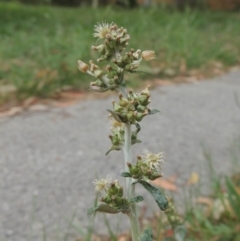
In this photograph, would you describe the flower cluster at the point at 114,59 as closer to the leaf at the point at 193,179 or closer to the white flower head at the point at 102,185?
the white flower head at the point at 102,185

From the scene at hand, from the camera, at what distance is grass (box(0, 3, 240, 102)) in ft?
12.5

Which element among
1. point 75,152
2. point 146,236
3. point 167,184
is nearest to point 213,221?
point 167,184

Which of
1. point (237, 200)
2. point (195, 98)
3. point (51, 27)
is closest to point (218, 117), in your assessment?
point (195, 98)

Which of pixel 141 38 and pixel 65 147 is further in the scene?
pixel 141 38

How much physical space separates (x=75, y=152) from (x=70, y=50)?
1.97m

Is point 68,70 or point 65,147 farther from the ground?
point 68,70

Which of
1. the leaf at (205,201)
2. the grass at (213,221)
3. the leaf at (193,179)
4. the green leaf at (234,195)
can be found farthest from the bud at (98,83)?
the leaf at (193,179)

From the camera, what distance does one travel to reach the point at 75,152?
271 cm

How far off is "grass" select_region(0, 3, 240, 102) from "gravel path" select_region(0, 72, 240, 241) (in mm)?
364

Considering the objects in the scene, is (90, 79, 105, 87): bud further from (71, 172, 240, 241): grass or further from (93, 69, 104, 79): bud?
(71, 172, 240, 241): grass

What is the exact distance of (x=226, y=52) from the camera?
19.2ft

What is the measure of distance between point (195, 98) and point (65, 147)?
1463mm

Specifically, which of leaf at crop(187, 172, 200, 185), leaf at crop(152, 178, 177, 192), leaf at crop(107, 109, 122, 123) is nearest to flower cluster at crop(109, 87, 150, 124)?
leaf at crop(107, 109, 122, 123)

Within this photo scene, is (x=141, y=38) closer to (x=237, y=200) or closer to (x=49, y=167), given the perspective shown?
(x=49, y=167)
